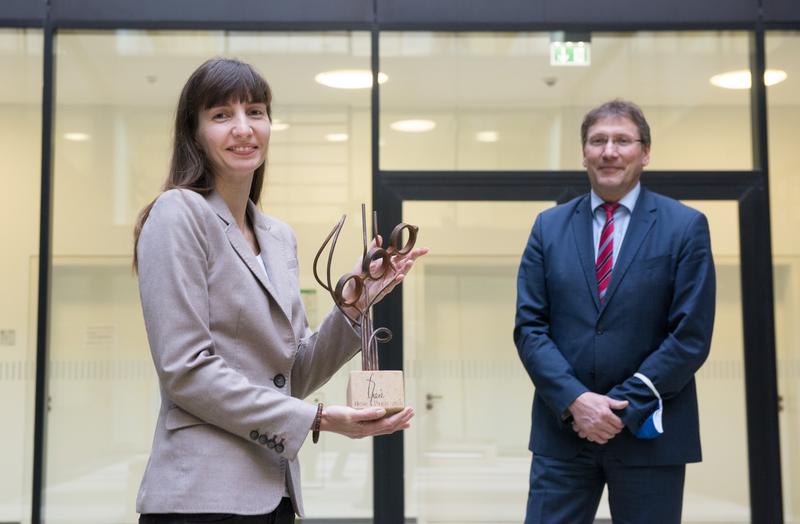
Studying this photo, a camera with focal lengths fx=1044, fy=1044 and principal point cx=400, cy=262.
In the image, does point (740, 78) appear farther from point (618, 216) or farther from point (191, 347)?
point (191, 347)

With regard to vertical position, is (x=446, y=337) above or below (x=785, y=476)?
above

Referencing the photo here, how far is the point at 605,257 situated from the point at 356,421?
167 cm

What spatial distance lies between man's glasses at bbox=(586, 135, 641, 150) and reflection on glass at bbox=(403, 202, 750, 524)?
1712mm

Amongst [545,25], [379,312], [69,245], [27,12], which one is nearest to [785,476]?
[379,312]

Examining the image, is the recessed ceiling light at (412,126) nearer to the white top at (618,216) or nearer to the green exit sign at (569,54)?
the green exit sign at (569,54)

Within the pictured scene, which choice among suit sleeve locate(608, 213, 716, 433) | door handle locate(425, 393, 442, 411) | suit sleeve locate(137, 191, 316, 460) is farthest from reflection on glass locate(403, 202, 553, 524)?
suit sleeve locate(137, 191, 316, 460)

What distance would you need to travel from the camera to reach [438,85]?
5297 millimetres

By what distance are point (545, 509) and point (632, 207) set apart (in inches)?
39.6

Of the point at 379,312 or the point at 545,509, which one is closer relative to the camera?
the point at 545,509

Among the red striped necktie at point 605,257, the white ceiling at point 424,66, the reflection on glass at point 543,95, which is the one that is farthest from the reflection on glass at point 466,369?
the red striped necktie at point 605,257

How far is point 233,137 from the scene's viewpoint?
1949 mm

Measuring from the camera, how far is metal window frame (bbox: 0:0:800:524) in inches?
202

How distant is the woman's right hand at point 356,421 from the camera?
6.04 ft

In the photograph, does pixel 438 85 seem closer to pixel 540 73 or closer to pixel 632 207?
pixel 540 73
